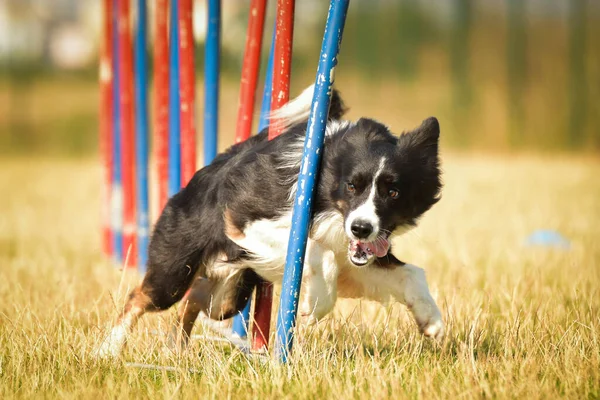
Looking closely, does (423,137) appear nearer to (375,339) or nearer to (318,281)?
(318,281)

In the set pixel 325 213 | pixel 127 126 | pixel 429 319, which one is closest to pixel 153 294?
pixel 325 213

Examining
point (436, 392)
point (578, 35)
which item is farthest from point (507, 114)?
point (436, 392)

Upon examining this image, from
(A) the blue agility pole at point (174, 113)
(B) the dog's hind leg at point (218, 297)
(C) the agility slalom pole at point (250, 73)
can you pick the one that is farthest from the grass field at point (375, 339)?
(A) the blue agility pole at point (174, 113)

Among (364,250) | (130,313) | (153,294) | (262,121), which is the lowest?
(130,313)

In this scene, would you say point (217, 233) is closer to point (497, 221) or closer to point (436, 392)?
point (436, 392)

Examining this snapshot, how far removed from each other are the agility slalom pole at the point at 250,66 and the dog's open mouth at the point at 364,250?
3.46 ft

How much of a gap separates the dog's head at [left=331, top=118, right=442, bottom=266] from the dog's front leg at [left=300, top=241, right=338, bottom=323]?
0.14 m

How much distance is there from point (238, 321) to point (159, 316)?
21.3 inches

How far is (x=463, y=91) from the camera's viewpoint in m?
17.1

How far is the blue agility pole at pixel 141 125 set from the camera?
6.55 meters

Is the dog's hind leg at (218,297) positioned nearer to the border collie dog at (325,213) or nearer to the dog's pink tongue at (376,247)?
the border collie dog at (325,213)

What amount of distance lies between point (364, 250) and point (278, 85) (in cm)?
88

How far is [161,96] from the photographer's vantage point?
584 cm

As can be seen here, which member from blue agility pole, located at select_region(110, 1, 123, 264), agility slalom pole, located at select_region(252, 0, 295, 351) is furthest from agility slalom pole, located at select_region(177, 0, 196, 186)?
blue agility pole, located at select_region(110, 1, 123, 264)
